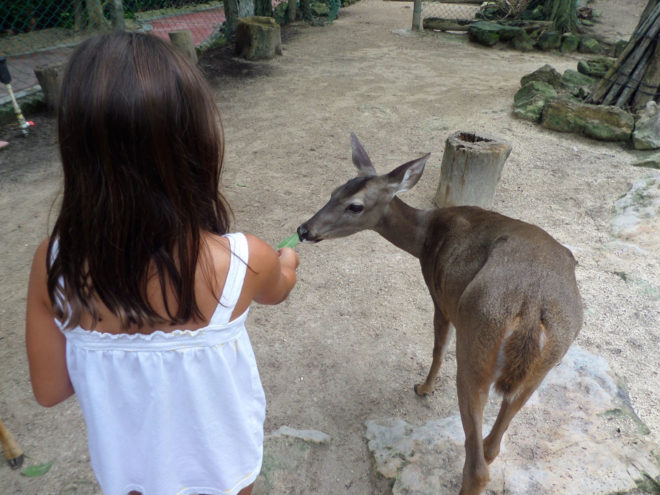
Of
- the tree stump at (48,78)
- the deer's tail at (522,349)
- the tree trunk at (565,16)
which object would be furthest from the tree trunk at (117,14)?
the tree trunk at (565,16)

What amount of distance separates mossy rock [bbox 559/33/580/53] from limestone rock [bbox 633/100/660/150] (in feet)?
20.8

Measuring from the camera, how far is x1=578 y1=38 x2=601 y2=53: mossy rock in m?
11.5

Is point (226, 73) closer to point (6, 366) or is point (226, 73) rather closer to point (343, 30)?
point (343, 30)

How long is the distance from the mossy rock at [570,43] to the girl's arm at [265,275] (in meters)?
12.5

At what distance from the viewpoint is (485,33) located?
38.9ft

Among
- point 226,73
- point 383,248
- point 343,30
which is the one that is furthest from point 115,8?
point 343,30

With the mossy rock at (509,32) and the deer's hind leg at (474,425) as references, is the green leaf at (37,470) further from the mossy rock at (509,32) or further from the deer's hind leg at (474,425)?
the mossy rock at (509,32)

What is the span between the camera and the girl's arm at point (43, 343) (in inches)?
46.5

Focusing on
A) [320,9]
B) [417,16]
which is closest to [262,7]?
[320,9]

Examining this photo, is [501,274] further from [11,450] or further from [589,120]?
[589,120]

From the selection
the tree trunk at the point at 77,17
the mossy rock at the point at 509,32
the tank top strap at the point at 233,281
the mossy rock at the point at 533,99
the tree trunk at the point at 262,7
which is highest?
A: the tank top strap at the point at 233,281

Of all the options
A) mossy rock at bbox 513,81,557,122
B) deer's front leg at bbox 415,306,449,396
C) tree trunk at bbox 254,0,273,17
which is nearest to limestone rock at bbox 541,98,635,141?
mossy rock at bbox 513,81,557,122

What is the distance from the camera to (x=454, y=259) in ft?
7.90

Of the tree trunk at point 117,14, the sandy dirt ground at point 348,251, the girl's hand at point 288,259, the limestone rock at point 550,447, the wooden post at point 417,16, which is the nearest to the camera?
the girl's hand at point 288,259
